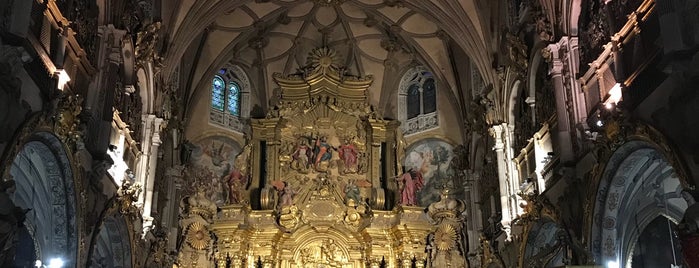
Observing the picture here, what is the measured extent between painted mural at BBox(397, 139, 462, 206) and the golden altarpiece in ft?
3.06

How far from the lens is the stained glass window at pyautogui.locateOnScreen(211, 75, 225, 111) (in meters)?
29.3

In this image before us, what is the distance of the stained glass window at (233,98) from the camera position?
97.7 ft

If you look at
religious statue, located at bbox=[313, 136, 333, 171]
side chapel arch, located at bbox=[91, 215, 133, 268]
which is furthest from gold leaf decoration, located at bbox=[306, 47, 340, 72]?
side chapel arch, located at bbox=[91, 215, 133, 268]

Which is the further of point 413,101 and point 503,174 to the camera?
point 413,101

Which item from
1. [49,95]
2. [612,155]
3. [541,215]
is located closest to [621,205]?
[612,155]

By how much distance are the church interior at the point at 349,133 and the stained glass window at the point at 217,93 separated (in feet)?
0.35

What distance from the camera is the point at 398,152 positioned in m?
28.5

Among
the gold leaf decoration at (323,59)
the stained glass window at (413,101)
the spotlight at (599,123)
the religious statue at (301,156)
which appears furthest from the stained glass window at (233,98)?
the spotlight at (599,123)

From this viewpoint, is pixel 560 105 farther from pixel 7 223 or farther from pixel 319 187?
pixel 319 187

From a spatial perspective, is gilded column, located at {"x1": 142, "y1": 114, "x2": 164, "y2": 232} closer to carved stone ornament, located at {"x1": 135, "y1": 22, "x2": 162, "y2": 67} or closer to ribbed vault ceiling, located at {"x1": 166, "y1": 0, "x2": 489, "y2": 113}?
carved stone ornament, located at {"x1": 135, "y1": 22, "x2": 162, "y2": 67}

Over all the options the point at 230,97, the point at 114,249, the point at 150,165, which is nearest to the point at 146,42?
the point at 150,165

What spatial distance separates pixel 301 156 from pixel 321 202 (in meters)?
2.15

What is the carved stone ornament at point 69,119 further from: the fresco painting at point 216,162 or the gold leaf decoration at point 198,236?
the fresco painting at point 216,162

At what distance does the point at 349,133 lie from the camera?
28594mm
